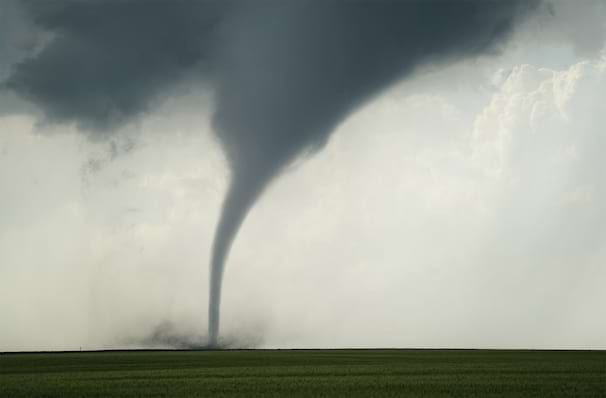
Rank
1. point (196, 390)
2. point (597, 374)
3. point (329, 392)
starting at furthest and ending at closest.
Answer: point (597, 374), point (196, 390), point (329, 392)

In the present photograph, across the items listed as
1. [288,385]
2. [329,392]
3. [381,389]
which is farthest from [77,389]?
[381,389]

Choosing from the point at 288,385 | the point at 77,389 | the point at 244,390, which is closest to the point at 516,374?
the point at 288,385

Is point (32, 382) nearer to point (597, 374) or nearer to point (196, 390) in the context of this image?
point (196, 390)

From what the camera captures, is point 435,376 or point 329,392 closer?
point 329,392

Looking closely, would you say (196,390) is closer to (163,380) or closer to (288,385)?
(288,385)

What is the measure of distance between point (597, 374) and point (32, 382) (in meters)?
39.2

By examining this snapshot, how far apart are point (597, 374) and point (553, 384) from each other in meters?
8.47

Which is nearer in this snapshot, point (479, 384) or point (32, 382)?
point (479, 384)

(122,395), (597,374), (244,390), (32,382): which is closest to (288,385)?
(244,390)

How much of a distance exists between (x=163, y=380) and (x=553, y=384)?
83.4ft

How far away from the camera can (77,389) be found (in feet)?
118

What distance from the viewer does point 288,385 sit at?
1435 inches

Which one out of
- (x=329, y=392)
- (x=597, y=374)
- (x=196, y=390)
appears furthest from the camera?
(x=597, y=374)

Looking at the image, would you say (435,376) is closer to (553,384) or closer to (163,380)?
(553,384)
